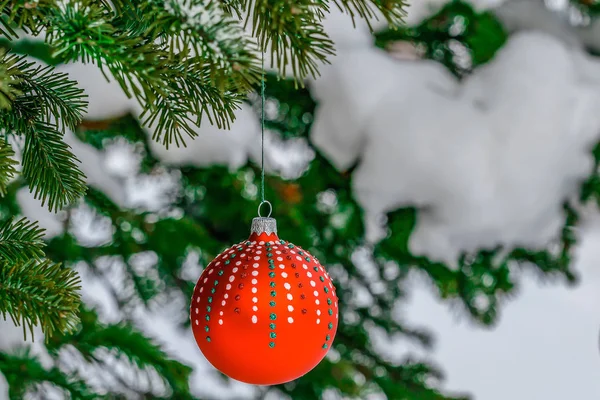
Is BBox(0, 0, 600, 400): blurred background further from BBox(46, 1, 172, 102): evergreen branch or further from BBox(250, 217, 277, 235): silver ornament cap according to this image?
BBox(46, 1, 172, 102): evergreen branch

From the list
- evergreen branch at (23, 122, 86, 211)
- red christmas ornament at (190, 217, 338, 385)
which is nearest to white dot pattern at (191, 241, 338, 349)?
red christmas ornament at (190, 217, 338, 385)

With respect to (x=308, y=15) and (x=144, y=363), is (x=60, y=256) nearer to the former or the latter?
(x=144, y=363)

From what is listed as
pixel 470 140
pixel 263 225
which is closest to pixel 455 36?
pixel 470 140

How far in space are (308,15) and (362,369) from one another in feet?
3.23

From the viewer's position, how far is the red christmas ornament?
583 millimetres

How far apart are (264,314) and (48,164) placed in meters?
0.22

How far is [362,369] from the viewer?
1271mm

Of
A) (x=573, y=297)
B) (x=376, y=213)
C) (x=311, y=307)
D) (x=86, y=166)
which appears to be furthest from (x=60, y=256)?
(x=573, y=297)

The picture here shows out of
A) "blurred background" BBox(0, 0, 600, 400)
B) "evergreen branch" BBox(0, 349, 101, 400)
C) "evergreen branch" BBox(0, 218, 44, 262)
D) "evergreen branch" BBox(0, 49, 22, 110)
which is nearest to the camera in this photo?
"evergreen branch" BBox(0, 49, 22, 110)

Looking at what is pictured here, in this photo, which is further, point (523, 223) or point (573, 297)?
point (573, 297)

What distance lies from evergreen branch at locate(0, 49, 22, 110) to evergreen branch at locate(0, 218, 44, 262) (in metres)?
0.09

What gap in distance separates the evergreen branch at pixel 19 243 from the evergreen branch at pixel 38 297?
0.04 m

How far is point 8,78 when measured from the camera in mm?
379

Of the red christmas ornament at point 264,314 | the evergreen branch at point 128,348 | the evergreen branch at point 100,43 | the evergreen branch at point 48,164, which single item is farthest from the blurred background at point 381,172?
the evergreen branch at point 100,43
